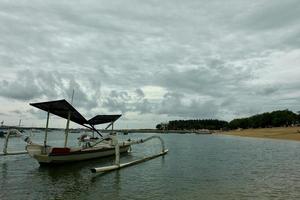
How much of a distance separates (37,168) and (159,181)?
16.6 metres

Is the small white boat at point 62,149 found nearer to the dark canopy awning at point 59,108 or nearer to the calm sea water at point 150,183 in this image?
the dark canopy awning at point 59,108

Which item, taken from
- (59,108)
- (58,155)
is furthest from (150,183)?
(59,108)

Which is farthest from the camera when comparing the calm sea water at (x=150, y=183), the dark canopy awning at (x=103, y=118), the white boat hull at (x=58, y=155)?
the dark canopy awning at (x=103, y=118)

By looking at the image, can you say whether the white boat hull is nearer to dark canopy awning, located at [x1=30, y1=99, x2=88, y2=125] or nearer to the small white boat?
the small white boat

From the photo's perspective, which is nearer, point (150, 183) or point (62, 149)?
point (150, 183)

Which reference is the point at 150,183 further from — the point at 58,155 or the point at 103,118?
the point at 103,118

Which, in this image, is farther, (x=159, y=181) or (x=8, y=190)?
(x=159, y=181)

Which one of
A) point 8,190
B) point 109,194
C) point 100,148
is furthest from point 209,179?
point 100,148

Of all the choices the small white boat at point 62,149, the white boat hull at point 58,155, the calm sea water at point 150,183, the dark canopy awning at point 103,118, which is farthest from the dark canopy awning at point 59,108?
the dark canopy awning at point 103,118

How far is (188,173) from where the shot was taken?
36469mm

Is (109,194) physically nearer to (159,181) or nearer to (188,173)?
(159,181)

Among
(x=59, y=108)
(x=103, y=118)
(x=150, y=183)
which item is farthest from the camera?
(x=103, y=118)

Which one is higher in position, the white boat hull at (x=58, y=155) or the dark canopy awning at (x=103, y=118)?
the dark canopy awning at (x=103, y=118)

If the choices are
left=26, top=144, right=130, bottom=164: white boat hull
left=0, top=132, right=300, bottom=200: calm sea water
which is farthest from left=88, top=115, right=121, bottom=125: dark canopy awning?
left=0, top=132, right=300, bottom=200: calm sea water
